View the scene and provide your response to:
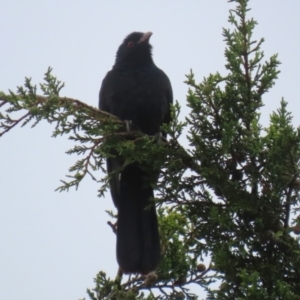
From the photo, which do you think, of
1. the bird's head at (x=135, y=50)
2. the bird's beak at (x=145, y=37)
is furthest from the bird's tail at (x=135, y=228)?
the bird's beak at (x=145, y=37)

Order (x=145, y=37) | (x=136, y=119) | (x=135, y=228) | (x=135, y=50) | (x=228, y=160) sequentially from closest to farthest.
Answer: (x=228, y=160), (x=135, y=228), (x=136, y=119), (x=135, y=50), (x=145, y=37)

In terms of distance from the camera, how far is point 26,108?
10.9 ft

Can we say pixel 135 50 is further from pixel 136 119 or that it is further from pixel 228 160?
pixel 228 160

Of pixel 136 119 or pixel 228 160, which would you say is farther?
pixel 136 119

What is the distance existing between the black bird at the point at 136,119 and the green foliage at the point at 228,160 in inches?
17.0

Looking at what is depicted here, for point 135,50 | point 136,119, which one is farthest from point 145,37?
point 136,119

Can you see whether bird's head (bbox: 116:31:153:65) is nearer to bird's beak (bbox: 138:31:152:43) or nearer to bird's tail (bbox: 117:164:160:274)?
bird's beak (bbox: 138:31:152:43)

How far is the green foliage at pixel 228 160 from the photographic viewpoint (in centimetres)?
320

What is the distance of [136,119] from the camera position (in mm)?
5137

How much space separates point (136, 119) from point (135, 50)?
112 cm

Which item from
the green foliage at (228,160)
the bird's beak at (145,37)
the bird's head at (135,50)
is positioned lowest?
the green foliage at (228,160)

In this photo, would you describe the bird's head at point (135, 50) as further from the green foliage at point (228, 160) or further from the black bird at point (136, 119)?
the green foliage at point (228, 160)

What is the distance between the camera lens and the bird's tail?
4.29m

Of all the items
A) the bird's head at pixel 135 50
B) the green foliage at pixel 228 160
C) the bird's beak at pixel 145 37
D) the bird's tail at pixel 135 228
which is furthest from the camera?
the bird's beak at pixel 145 37
